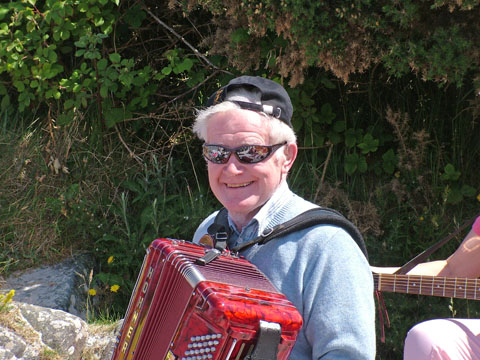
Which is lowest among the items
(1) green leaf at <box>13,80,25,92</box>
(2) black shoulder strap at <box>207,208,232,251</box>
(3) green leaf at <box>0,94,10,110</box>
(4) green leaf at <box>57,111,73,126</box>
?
(3) green leaf at <box>0,94,10,110</box>

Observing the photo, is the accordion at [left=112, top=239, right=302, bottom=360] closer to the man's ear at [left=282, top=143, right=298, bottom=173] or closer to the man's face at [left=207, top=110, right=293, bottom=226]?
the man's face at [left=207, top=110, right=293, bottom=226]

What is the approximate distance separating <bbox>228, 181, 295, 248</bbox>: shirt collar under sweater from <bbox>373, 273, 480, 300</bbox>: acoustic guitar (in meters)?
1.06

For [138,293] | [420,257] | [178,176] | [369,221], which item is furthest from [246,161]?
[178,176]

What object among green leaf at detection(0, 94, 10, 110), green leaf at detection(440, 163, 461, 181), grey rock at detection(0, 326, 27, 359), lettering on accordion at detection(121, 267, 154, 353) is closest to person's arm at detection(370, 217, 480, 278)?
lettering on accordion at detection(121, 267, 154, 353)

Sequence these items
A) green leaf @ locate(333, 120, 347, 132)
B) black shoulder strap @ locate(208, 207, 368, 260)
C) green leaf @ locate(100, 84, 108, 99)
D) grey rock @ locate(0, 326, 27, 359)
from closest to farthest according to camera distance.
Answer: black shoulder strap @ locate(208, 207, 368, 260), grey rock @ locate(0, 326, 27, 359), green leaf @ locate(100, 84, 108, 99), green leaf @ locate(333, 120, 347, 132)

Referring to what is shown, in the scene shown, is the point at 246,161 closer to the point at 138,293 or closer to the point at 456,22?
the point at 138,293

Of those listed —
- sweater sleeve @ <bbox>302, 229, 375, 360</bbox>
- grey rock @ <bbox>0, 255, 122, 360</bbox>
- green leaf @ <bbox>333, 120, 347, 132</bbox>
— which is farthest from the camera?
green leaf @ <bbox>333, 120, 347, 132</bbox>

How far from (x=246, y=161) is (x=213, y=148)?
123 millimetres

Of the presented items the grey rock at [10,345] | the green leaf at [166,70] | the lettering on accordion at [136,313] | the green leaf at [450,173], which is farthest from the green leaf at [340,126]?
the lettering on accordion at [136,313]

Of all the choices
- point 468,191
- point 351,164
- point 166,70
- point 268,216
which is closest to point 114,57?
point 166,70

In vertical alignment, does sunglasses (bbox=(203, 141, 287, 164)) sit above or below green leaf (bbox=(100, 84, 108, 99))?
above

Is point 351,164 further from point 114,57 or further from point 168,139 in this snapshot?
point 114,57

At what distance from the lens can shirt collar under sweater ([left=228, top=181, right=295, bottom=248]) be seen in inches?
88.3

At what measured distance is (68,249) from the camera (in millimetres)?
4785
